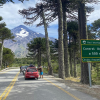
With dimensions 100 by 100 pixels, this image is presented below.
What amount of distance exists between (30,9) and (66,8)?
586cm

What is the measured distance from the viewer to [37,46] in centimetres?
3828

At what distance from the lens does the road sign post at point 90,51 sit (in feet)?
36.7

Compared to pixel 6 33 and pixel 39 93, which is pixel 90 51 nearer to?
pixel 39 93

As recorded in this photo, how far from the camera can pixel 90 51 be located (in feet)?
37.3

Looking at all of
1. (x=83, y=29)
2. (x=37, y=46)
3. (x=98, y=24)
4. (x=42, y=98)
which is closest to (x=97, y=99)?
(x=42, y=98)

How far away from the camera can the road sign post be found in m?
11.2

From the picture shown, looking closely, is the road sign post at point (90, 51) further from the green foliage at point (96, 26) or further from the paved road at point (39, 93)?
the green foliage at point (96, 26)

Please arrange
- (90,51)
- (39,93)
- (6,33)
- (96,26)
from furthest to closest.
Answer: (6,33), (96,26), (90,51), (39,93)

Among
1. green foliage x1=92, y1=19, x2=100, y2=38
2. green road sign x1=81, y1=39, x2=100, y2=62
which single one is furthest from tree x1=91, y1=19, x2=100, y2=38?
green road sign x1=81, y1=39, x2=100, y2=62

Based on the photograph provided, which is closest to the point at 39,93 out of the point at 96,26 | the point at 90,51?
the point at 90,51

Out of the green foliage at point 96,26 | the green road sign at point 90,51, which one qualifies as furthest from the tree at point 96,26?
the green road sign at point 90,51

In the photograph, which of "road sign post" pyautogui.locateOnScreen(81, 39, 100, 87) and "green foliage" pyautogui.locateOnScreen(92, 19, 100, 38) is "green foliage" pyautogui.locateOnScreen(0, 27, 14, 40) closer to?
"green foliage" pyautogui.locateOnScreen(92, 19, 100, 38)

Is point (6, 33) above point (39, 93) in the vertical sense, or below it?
above

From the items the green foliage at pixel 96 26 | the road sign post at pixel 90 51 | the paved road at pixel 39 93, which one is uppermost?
the green foliage at pixel 96 26
